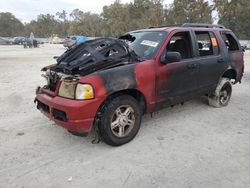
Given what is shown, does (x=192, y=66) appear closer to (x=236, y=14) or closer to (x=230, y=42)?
(x=230, y=42)

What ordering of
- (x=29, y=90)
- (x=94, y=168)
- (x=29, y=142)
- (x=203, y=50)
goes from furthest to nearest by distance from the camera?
(x=29, y=90)
(x=203, y=50)
(x=29, y=142)
(x=94, y=168)

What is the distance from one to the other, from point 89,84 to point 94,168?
1124 mm

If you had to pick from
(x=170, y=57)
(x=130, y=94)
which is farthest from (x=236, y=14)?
(x=130, y=94)

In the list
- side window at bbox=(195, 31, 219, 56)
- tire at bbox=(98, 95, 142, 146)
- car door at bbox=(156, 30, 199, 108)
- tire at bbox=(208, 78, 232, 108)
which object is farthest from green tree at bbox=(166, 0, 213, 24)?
tire at bbox=(98, 95, 142, 146)

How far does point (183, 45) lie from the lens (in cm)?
530

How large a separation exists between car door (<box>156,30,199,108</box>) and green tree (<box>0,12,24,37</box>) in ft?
321

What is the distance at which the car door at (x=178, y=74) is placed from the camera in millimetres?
4605

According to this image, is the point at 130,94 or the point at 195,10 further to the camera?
the point at 195,10

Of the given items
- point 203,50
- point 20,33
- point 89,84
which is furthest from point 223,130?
point 20,33

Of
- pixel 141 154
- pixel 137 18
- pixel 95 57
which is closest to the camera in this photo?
pixel 141 154

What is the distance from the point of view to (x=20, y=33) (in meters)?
98.1

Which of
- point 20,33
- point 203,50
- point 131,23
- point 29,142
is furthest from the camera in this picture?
point 20,33

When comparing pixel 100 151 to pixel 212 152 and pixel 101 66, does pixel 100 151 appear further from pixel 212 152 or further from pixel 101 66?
pixel 212 152

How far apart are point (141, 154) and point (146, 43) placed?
6.54 feet
